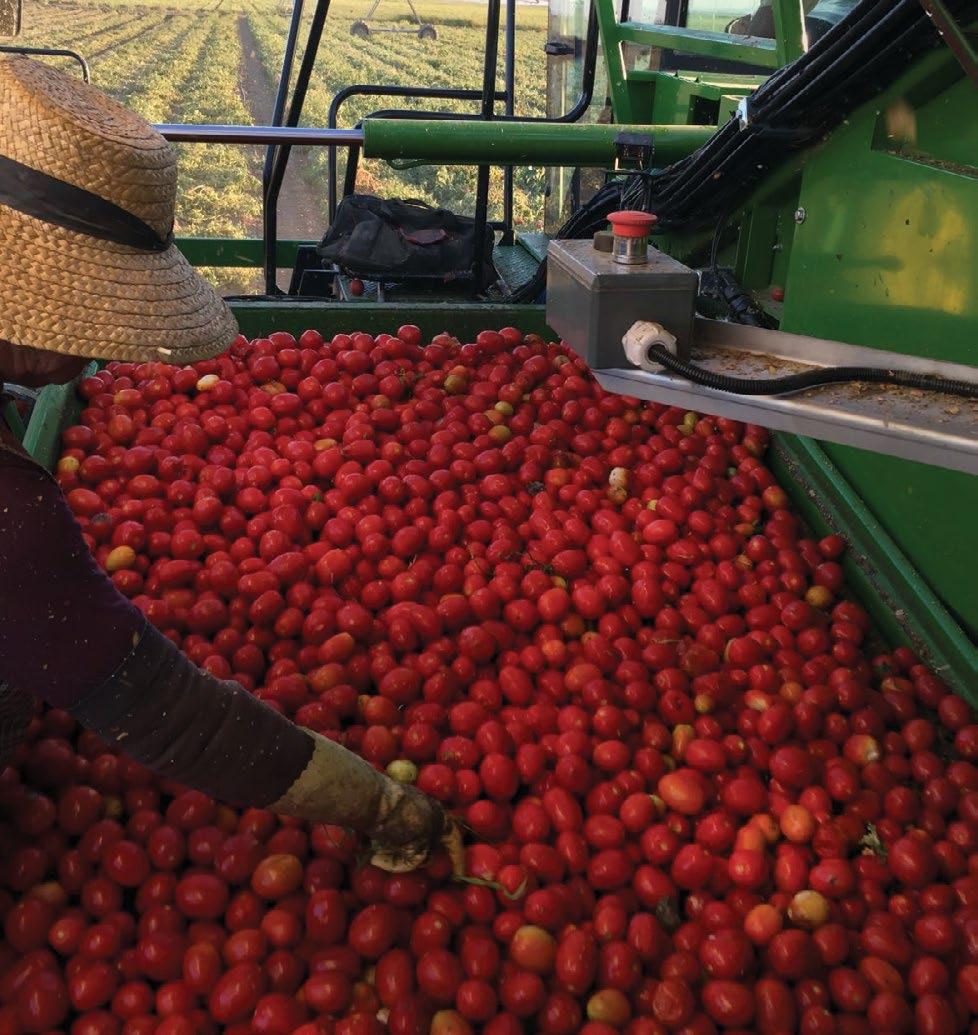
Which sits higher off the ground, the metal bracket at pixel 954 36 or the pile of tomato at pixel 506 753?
the metal bracket at pixel 954 36

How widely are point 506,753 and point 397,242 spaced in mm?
2940

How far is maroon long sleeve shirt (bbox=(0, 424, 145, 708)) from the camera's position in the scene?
1.33 m

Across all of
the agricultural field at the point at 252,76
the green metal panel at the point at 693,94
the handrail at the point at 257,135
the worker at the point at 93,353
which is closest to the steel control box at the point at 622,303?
the worker at the point at 93,353

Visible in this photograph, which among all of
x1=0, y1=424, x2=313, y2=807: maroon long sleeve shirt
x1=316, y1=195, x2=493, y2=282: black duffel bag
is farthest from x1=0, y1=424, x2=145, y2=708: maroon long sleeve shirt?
x1=316, y1=195, x2=493, y2=282: black duffel bag

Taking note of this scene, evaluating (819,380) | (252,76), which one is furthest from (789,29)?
(252,76)

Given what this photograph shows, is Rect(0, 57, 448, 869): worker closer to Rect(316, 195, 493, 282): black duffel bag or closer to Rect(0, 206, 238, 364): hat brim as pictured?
Rect(0, 206, 238, 364): hat brim

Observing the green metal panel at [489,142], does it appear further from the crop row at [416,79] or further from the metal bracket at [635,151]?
the crop row at [416,79]

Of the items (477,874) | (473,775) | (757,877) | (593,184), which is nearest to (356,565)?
(473,775)

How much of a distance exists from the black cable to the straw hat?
751mm

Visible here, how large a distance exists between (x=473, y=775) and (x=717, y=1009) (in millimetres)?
651

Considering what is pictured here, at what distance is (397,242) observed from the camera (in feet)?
14.7

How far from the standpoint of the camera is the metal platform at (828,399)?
4.14ft

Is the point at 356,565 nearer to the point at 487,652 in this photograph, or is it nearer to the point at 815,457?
the point at 487,652

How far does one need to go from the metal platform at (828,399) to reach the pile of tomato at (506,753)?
3.12 ft
